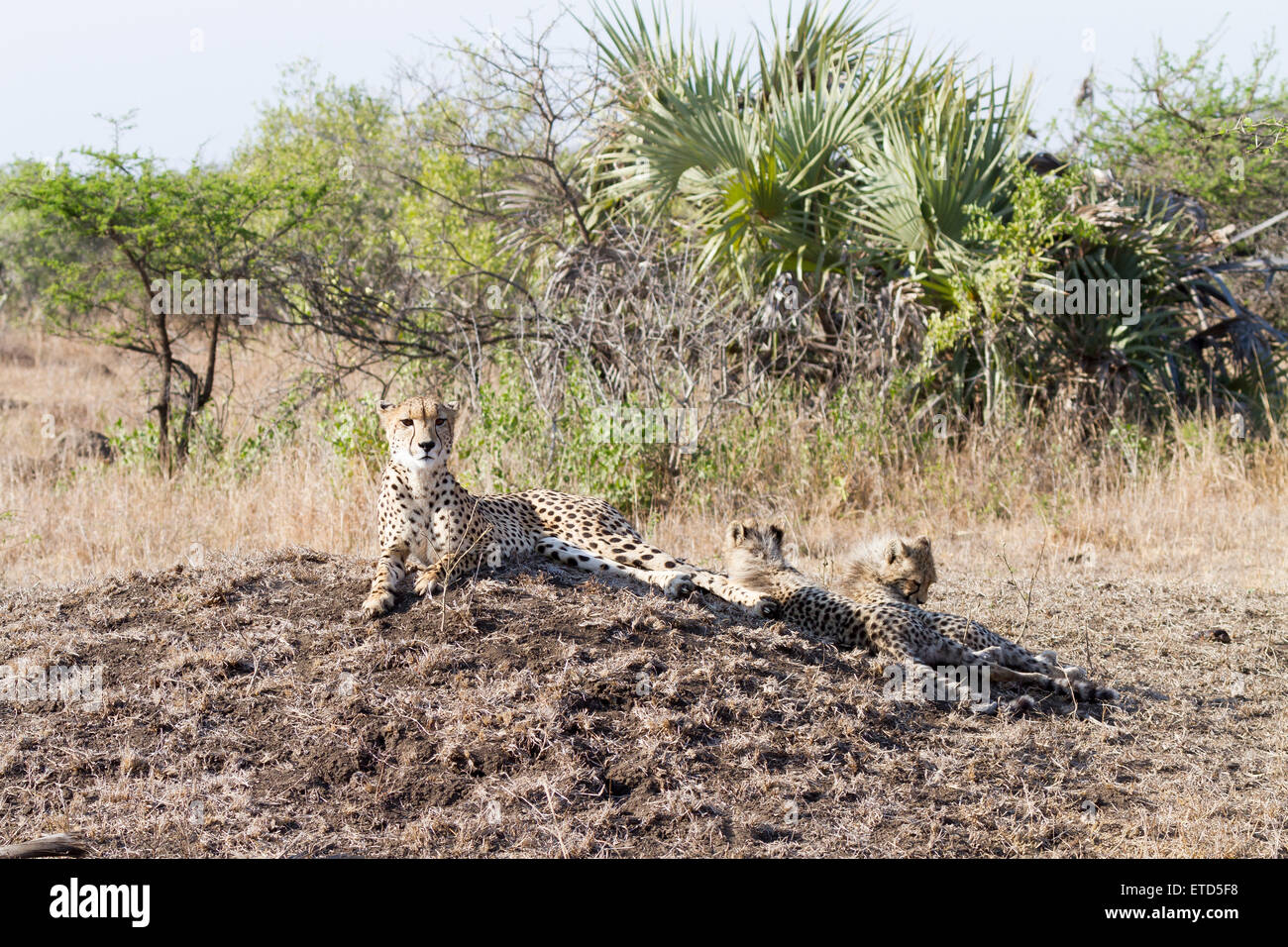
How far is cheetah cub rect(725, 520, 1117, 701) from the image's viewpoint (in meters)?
4.91

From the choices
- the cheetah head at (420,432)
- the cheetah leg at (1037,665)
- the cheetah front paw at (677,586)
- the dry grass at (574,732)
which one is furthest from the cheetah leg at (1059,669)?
the cheetah head at (420,432)

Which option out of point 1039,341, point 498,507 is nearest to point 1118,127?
point 1039,341

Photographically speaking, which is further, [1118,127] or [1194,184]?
[1118,127]

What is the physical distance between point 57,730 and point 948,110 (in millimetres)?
8650

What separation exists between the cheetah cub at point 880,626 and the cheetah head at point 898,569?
0.13 metres

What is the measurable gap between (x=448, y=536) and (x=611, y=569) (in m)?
0.81

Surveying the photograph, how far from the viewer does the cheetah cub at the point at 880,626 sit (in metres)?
4.91

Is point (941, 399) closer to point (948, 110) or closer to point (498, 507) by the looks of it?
point (948, 110)

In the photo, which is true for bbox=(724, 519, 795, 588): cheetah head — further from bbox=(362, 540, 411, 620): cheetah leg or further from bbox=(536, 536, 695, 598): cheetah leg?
bbox=(362, 540, 411, 620): cheetah leg

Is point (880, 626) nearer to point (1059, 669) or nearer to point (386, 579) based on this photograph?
point (1059, 669)

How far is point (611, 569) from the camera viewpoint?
529 cm

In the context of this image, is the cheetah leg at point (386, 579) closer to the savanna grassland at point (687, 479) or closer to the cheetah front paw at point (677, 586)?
the savanna grassland at point (687, 479)
